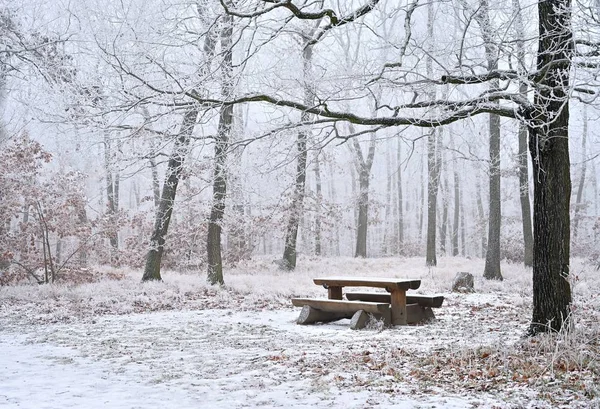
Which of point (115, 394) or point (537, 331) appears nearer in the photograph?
point (115, 394)

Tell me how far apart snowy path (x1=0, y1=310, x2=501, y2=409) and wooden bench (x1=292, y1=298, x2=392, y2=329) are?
31 cm

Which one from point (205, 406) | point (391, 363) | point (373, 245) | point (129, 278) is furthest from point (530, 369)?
point (373, 245)

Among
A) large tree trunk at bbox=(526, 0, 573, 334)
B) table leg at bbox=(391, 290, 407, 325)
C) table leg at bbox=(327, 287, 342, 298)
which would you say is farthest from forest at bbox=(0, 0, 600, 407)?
table leg at bbox=(327, 287, 342, 298)

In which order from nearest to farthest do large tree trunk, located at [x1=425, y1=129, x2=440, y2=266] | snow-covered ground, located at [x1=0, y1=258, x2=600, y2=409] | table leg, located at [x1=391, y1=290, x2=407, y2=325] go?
snow-covered ground, located at [x1=0, y1=258, x2=600, y2=409]
table leg, located at [x1=391, y1=290, x2=407, y2=325]
large tree trunk, located at [x1=425, y1=129, x2=440, y2=266]

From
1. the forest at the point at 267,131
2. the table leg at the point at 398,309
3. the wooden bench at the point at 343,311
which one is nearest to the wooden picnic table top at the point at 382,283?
the table leg at the point at 398,309

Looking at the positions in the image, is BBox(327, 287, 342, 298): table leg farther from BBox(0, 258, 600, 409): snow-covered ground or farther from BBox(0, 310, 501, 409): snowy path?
BBox(0, 310, 501, 409): snowy path

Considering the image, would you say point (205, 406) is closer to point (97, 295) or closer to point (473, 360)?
point (473, 360)

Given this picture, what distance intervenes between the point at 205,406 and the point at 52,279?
12.8 m

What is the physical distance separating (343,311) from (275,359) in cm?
298

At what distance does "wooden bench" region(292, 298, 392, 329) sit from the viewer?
8.90 metres

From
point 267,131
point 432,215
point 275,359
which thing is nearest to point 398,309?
point 275,359

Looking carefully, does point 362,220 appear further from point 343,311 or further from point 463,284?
point 343,311

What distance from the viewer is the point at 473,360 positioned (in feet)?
19.1

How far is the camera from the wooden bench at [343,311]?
890cm
